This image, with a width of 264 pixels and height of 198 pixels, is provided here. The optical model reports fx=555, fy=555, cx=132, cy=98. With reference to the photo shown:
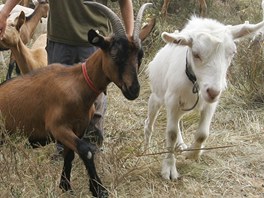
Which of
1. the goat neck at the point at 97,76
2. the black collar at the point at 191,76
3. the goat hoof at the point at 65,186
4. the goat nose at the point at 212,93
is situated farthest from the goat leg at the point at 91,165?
the black collar at the point at 191,76

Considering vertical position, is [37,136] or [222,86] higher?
[222,86]

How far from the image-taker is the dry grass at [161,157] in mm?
4262

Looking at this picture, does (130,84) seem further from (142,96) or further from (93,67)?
(142,96)

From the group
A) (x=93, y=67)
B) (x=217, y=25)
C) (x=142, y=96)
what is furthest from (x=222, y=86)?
(x=142, y=96)

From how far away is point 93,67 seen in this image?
4.19m

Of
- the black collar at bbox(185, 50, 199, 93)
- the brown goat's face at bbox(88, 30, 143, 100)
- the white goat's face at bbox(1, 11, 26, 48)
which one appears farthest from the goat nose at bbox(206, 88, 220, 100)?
the white goat's face at bbox(1, 11, 26, 48)

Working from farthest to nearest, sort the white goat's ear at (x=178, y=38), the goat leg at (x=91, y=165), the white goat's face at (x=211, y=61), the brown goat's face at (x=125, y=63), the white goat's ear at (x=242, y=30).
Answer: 1. the white goat's ear at (x=242, y=30)
2. the white goat's ear at (x=178, y=38)
3. the white goat's face at (x=211, y=61)
4. the goat leg at (x=91, y=165)
5. the brown goat's face at (x=125, y=63)

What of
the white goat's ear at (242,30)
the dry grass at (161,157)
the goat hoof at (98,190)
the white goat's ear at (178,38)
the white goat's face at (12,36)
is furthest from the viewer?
the white goat's face at (12,36)

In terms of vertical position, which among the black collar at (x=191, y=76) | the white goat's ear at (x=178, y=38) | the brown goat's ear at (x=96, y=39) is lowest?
the black collar at (x=191, y=76)

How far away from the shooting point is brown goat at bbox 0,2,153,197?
390cm

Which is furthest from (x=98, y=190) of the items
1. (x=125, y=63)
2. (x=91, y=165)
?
(x=125, y=63)

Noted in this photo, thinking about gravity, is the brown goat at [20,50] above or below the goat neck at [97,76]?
below

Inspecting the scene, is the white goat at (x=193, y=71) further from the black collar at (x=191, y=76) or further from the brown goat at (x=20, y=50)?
the brown goat at (x=20, y=50)

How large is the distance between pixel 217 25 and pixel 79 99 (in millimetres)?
1484
